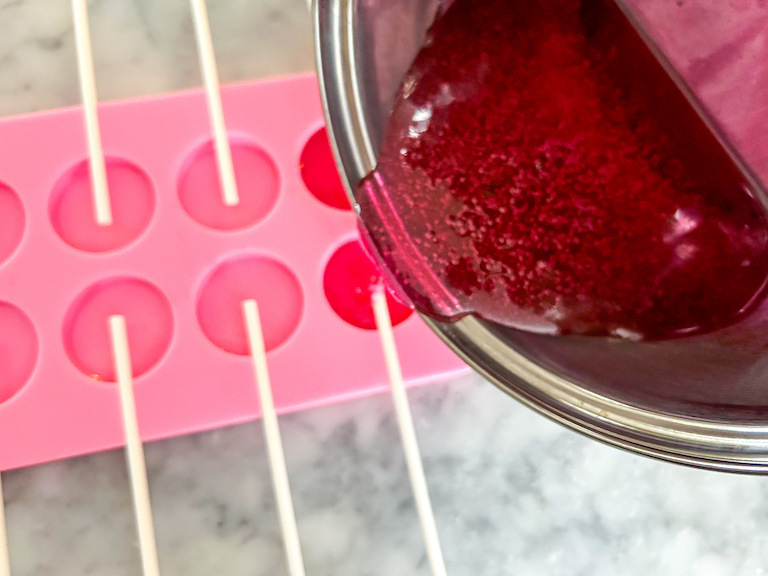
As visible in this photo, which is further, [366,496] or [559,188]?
[366,496]

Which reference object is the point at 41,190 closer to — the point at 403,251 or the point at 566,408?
the point at 403,251

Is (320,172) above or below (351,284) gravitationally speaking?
above

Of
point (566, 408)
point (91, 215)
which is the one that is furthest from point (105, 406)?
point (566, 408)

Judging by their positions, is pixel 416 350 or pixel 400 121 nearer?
pixel 400 121

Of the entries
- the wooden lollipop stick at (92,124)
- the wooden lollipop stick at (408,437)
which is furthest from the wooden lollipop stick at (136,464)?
the wooden lollipop stick at (408,437)

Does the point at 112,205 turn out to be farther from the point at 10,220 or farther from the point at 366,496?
the point at 366,496

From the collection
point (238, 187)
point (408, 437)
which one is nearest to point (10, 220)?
point (238, 187)
